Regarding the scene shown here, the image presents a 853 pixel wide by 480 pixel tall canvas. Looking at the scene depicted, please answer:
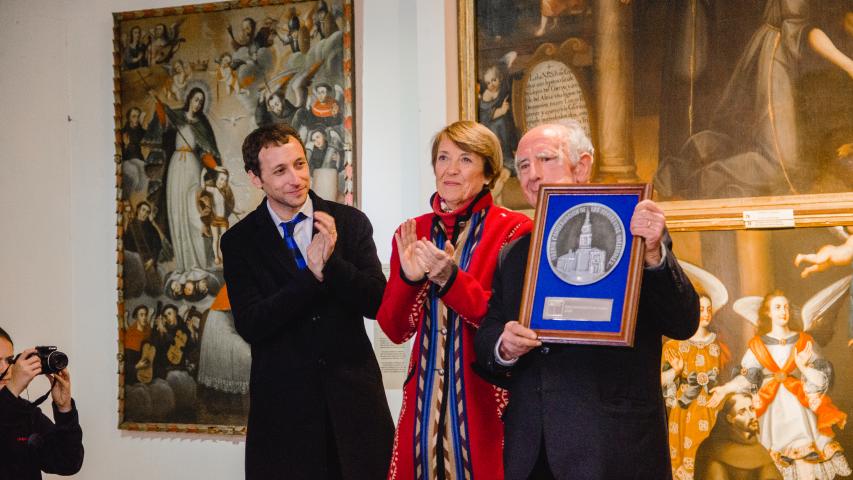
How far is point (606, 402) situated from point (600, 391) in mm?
36

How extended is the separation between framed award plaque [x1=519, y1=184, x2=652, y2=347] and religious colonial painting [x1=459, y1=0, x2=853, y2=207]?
6.84 ft

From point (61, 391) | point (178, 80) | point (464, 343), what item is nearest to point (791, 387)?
point (464, 343)

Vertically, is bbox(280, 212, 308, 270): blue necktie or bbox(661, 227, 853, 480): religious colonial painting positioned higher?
bbox(280, 212, 308, 270): blue necktie

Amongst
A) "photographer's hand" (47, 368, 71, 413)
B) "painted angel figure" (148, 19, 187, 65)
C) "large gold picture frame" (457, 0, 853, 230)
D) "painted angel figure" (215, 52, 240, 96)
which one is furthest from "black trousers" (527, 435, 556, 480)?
"painted angel figure" (148, 19, 187, 65)

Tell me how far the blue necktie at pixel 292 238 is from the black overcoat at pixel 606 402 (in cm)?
135

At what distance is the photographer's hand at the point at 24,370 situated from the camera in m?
4.11

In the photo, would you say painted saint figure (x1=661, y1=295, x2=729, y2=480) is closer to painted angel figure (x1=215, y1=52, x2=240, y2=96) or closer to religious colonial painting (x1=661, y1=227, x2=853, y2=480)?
religious colonial painting (x1=661, y1=227, x2=853, y2=480)

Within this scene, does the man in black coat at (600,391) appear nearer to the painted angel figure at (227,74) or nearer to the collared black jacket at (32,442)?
the collared black jacket at (32,442)

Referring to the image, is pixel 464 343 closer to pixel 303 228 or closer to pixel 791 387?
pixel 303 228

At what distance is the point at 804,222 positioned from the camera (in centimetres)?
440

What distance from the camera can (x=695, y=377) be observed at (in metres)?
4.55

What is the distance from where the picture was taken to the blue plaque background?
2574 mm

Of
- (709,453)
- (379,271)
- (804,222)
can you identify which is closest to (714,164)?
(804,222)

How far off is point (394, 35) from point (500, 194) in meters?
1.17
